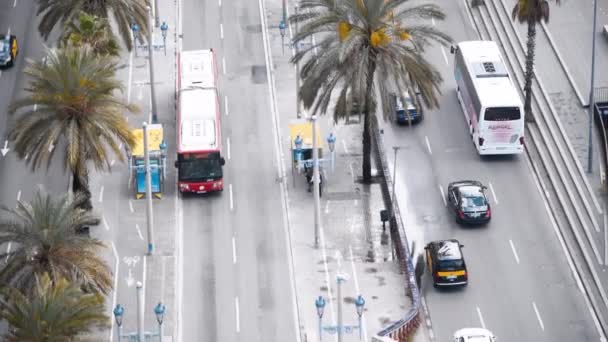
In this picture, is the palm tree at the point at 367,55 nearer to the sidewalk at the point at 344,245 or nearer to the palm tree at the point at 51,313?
the sidewalk at the point at 344,245

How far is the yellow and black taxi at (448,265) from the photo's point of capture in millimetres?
98188

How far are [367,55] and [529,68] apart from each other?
1428 cm

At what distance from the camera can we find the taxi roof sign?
105938 mm

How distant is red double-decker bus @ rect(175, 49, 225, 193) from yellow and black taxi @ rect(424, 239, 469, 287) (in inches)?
627

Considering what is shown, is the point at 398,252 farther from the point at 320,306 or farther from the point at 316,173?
the point at 320,306

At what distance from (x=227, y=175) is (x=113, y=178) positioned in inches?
294

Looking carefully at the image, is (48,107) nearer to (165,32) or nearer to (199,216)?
(199,216)

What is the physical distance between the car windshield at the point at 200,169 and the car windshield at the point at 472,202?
1564cm

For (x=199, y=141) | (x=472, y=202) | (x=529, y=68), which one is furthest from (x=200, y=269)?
(x=529, y=68)

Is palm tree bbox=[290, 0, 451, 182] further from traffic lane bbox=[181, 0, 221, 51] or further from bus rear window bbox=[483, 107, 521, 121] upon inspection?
traffic lane bbox=[181, 0, 221, 51]

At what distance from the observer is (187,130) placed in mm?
106562

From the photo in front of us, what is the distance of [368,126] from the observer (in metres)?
106

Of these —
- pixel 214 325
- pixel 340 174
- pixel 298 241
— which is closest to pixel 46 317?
pixel 214 325

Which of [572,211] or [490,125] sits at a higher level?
[490,125]
